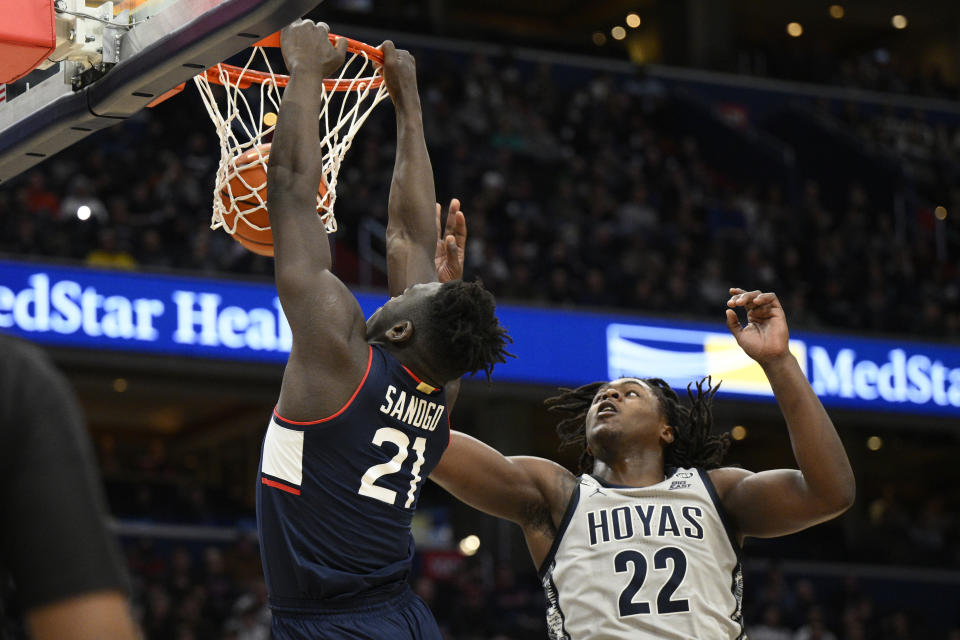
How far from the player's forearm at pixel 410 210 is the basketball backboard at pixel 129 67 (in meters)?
0.55

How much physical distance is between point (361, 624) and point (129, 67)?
1.62 meters

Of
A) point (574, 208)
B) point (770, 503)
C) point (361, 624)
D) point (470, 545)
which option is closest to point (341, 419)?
point (361, 624)

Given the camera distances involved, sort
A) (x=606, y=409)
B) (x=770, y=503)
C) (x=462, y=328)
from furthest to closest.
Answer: (x=606, y=409) → (x=770, y=503) → (x=462, y=328)

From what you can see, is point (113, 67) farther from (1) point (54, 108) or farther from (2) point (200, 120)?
(2) point (200, 120)

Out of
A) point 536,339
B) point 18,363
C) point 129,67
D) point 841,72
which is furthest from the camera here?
point 841,72

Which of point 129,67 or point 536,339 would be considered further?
point 536,339

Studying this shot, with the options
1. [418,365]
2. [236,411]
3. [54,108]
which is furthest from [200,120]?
[418,365]

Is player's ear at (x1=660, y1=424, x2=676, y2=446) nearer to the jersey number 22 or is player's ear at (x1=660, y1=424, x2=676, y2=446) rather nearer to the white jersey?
the white jersey

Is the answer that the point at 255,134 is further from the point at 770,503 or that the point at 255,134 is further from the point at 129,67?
the point at 770,503

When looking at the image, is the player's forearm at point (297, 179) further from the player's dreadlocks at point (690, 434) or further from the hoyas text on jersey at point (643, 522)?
the player's dreadlocks at point (690, 434)

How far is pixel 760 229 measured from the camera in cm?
1658

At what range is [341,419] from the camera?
309cm

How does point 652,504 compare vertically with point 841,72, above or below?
below

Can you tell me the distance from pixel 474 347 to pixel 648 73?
16648 millimetres
